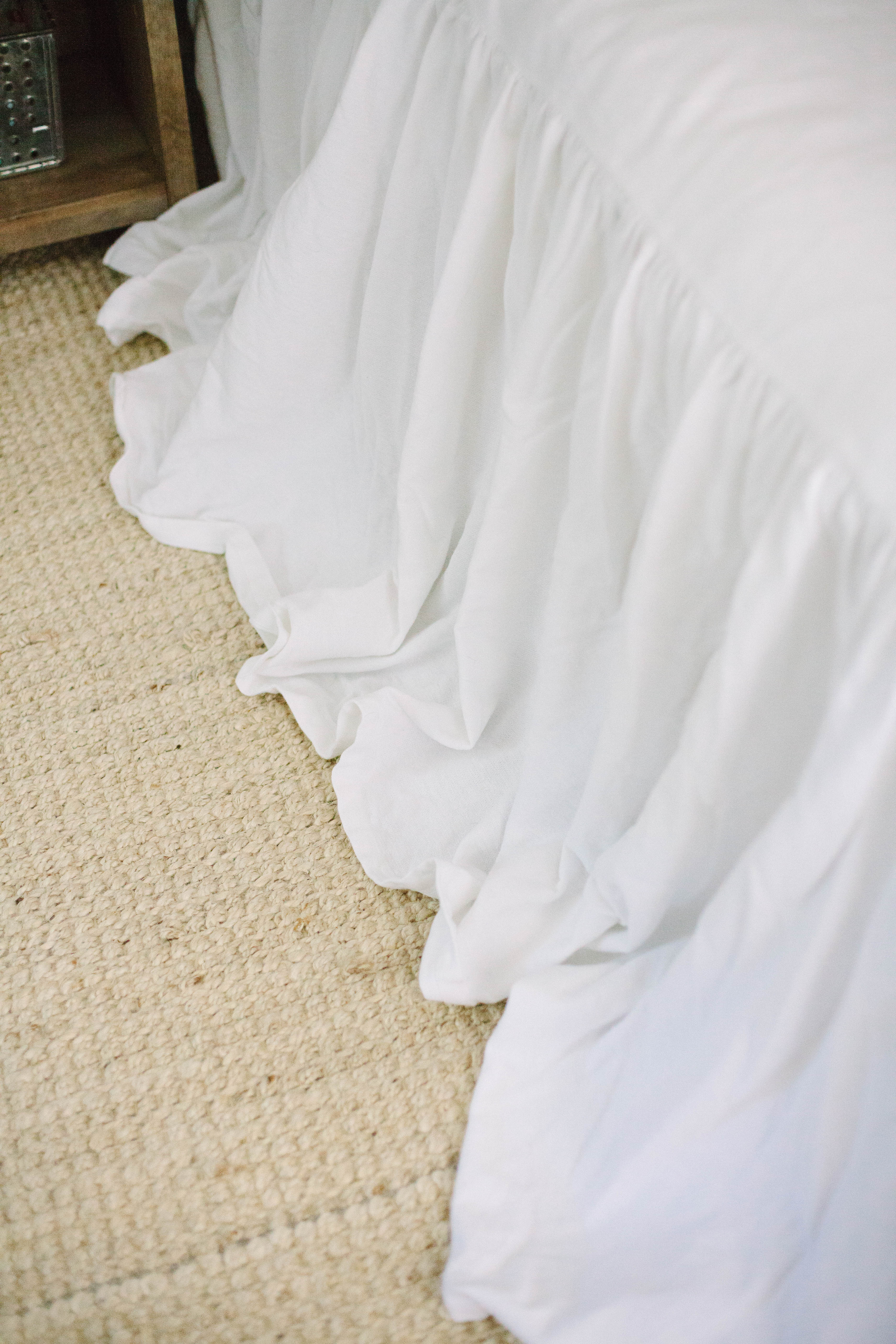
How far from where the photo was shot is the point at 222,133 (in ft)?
3.77

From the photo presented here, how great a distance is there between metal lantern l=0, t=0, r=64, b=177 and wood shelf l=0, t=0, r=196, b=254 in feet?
0.06

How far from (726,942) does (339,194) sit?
23.3 inches

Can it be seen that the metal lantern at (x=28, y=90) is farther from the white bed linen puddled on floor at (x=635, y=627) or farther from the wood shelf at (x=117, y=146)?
the white bed linen puddled on floor at (x=635, y=627)

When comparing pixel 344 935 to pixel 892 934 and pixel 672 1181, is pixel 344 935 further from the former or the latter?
pixel 892 934

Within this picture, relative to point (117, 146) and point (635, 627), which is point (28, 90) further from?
point (635, 627)

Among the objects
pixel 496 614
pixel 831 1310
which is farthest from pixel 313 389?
pixel 831 1310

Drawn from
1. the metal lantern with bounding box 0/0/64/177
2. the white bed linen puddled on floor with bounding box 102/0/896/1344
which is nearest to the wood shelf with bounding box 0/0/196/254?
the metal lantern with bounding box 0/0/64/177

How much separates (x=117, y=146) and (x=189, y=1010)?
904 mm

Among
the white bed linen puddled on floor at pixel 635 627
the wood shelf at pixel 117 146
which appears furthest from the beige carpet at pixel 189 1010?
the wood shelf at pixel 117 146

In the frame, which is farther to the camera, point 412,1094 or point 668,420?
point 412,1094

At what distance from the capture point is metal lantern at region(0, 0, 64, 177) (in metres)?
1.03

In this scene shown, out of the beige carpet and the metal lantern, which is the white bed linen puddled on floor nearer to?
the beige carpet

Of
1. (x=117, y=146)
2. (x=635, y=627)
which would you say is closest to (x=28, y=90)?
(x=117, y=146)

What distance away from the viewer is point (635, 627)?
57cm
